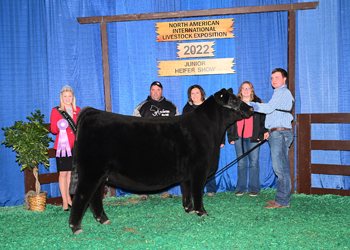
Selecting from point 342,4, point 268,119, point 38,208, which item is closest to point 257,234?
point 268,119

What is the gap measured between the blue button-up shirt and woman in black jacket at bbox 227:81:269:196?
85 centimetres

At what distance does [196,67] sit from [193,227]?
10.4 ft

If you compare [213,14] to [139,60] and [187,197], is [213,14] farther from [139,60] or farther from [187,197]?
[187,197]

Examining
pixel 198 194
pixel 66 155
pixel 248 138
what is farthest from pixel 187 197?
pixel 66 155

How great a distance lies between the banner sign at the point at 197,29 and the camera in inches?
211

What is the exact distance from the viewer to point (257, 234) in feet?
10.3

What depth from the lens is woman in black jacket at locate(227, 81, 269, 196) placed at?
5051 mm

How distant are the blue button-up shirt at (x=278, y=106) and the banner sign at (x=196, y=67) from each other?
150cm

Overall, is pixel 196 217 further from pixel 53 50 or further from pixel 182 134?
pixel 53 50

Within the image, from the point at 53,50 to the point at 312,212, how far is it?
5.31 metres

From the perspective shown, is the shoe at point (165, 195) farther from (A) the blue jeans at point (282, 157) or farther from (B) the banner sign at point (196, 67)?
(B) the banner sign at point (196, 67)

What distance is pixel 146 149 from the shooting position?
3359 millimetres

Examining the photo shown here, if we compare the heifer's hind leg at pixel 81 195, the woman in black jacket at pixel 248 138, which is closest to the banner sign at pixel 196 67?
the woman in black jacket at pixel 248 138

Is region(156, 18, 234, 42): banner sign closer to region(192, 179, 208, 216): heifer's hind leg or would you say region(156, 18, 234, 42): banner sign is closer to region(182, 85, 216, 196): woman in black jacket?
region(182, 85, 216, 196): woman in black jacket
